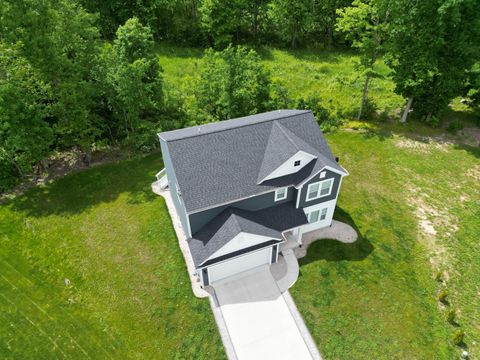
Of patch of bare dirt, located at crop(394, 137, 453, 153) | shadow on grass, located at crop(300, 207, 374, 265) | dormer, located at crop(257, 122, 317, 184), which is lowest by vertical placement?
shadow on grass, located at crop(300, 207, 374, 265)

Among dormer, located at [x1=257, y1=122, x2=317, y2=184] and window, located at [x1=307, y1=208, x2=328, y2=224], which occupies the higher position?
dormer, located at [x1=257, y1=122, x2=317, y2=184]

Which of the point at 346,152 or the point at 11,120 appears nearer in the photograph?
the point at 11,120

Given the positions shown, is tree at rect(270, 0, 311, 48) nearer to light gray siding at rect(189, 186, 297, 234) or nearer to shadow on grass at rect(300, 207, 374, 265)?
light gray siding at rect(189, 186, 297, 234)

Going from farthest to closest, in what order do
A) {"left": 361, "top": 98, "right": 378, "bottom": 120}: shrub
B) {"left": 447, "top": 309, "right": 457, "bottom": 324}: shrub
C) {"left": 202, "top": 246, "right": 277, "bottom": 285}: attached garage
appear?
{"left": 361, "top": 98, "right": 378, "bottom": 120}: shrub → {"left": 202, "top": 246, "right": 277, "bottom": 285}: attached garage → {"left": 447, "top": 309, "right": 457, "bottom": 324}: shrub

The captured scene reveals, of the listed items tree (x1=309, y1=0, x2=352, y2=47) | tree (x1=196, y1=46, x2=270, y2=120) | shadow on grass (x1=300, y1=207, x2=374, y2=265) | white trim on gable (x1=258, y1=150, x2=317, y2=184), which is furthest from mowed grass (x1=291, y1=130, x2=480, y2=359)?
tree (x1=309, y1=0, x2=352, y2=47)

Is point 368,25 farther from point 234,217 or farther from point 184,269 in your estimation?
point 184,269

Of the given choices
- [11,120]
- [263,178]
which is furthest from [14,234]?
[263,178]

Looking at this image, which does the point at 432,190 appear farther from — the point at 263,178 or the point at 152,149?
the point at 152,149

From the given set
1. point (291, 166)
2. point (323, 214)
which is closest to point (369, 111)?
point (323, 214)
